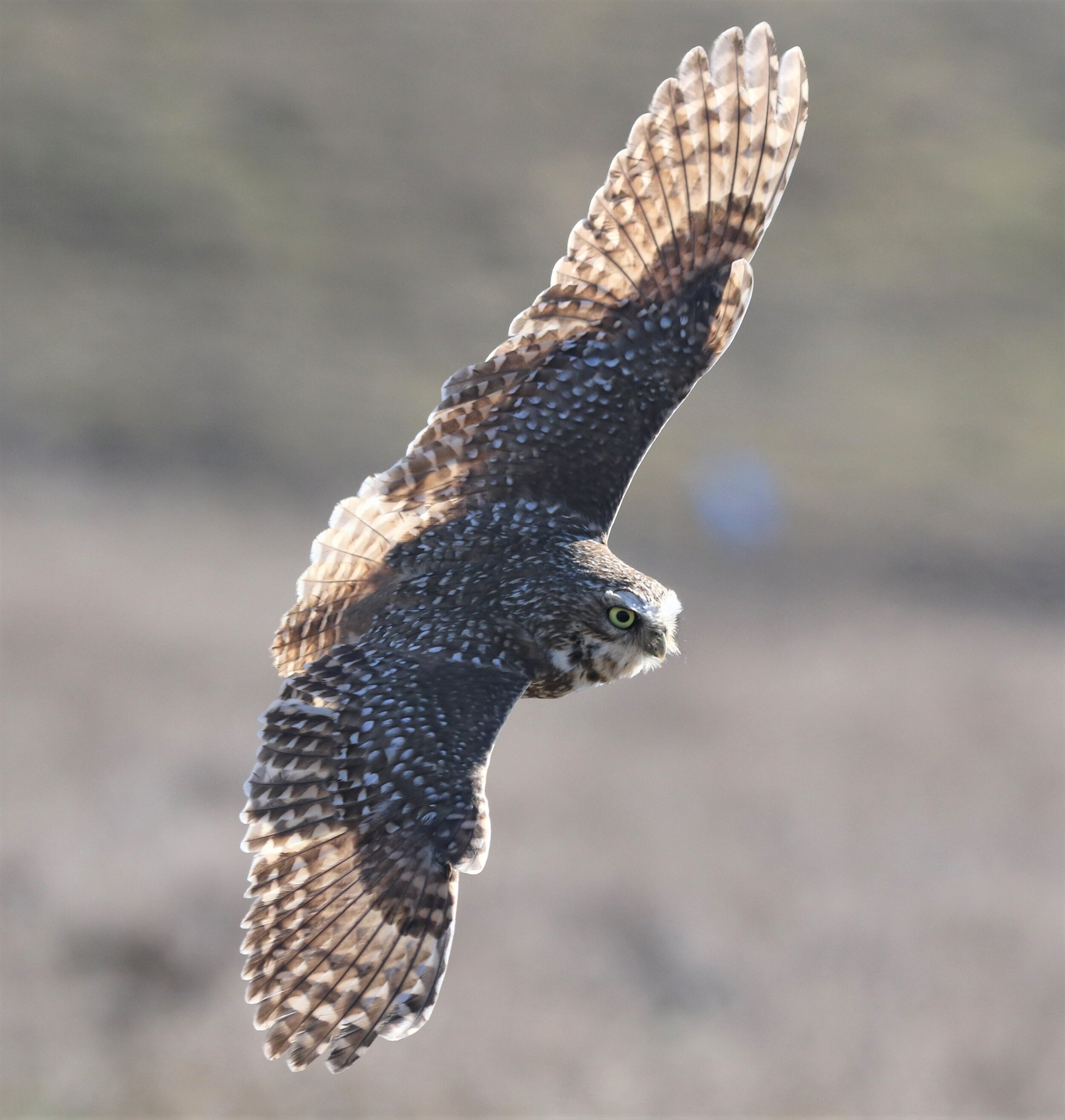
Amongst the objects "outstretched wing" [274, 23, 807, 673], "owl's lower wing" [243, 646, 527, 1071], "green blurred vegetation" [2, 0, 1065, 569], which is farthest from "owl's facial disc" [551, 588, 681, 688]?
"green blurred vegetation" [2, 0, 1065, 569]

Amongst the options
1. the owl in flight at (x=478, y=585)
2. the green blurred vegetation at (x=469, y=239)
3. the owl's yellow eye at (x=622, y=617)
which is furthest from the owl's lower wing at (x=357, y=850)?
the green blurred vegetation at (x=469, y=239)

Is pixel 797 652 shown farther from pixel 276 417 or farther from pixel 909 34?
pixel 909 34

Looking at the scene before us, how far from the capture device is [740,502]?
39.6 metres

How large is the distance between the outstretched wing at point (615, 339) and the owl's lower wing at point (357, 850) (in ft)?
2.88

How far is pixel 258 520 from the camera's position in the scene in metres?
32.8

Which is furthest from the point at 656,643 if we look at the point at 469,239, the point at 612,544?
the point at 469,239

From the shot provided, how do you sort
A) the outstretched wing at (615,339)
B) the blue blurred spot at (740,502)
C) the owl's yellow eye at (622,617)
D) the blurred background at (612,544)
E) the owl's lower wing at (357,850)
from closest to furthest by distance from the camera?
the owl's lower wing at (357,850)
the owl's yellow eye at (622,617)
the outstretched wing at (615,339)
the blurred background at (612,544)
the blue blurred spot at (740,502)

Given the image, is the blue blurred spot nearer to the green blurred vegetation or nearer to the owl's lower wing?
the green blurred vegetation

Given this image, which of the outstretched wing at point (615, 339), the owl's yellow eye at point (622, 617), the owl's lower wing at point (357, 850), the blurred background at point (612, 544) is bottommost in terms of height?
the owl's lower wing at point (357, 850)

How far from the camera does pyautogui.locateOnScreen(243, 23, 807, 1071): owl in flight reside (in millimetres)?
5219

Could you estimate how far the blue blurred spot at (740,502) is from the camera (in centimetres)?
3697

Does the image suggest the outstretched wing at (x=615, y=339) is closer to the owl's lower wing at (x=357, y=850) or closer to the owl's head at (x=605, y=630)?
the owl's head at (x=605, y=630)

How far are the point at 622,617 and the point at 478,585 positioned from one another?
587 mm

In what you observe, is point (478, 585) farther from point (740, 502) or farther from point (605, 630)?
point (740, 502)
